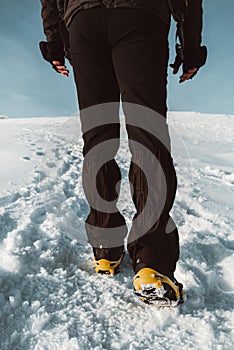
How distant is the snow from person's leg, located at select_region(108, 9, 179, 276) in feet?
0.76

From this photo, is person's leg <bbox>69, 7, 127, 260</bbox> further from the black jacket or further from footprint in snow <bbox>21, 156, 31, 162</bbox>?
footprint in snow <bbox>21, 156, 31, 162</bbox>

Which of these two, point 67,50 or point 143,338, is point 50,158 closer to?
point 67,50

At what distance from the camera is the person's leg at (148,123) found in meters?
1.55

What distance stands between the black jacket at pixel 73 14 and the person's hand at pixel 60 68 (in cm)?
3

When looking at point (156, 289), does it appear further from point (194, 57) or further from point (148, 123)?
point (194, 57)

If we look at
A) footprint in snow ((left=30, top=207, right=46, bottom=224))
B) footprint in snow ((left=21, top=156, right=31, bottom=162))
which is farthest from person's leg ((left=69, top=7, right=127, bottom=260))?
footprint in snow ((left=21, top=156, right=31, bottom=162))

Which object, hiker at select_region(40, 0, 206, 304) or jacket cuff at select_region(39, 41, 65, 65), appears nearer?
hiker at select_region(40, 0, 206, 304)

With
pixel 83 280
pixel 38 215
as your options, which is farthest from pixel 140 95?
pixel 38 215

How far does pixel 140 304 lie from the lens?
1.64 metres

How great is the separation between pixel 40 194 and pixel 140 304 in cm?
166

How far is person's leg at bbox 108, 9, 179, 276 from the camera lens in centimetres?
155

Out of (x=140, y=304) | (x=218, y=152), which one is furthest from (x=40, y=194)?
(x=218, y=152)

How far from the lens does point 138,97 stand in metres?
1.58

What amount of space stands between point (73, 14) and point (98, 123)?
0.49 meters
